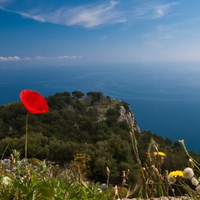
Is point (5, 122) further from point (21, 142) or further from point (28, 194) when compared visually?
point (28, 194)

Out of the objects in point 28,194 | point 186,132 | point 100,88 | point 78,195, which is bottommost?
point 186,132

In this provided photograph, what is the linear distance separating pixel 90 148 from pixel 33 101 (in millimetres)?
12494

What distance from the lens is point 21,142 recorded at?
10.9 metres

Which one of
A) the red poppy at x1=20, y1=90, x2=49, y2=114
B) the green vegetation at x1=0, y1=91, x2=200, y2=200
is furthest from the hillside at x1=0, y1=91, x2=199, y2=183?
the red poppy at x1=20, y1=90, x2=49, y2=114

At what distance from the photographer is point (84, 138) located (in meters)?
23.0

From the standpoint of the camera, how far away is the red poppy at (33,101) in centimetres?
114

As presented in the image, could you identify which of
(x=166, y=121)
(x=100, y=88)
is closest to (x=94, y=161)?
(x=166, y=121)

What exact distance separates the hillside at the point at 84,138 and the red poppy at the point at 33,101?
0.48 metres

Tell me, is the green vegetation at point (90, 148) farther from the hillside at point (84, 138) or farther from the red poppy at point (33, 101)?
the red poppy at point (33, 101)

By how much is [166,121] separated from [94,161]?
11872 centimetres

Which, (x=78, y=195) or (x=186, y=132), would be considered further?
(x=186, y=132)

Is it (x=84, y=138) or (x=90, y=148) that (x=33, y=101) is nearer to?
(x=90, y=148)

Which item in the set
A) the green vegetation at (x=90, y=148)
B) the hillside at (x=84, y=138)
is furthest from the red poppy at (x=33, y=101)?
the hillside at (x=84, y=138)

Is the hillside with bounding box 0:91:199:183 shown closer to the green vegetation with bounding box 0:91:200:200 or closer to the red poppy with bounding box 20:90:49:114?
the green vegetation with bounding box 0:91:200:200
